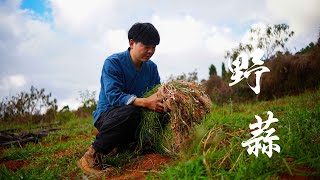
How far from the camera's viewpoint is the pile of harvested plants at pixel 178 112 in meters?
2.65

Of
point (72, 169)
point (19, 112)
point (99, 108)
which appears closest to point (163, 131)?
point (99, 108)

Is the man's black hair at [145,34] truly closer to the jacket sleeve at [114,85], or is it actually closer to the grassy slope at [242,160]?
the jacket sleeve at [114,85]

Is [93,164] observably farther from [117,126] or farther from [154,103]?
[154,103]

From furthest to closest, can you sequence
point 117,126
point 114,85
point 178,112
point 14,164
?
point 14,164
point 114,85
point 117,126
point 178,112

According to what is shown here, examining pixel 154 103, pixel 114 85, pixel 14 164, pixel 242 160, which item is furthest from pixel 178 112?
pixel 14 164

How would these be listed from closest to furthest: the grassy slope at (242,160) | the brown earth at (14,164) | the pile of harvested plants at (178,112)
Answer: the grassy slope at (242,160) → the pile of harvested plants at (178,112) → the brown earth at (14,164)

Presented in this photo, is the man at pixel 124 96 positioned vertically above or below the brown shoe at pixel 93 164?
above

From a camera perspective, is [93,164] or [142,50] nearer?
[93,164]

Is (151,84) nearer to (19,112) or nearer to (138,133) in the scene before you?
(138,133)

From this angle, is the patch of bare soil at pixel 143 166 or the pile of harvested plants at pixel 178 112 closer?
the patch of bare soil at pixel 143 166

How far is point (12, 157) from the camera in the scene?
3.91 m

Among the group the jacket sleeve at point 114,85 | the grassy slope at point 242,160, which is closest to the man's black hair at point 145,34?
the jacket sleeve at point 114,85

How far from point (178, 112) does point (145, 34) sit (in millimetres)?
849

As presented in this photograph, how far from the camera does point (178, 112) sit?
2654 millimetres
